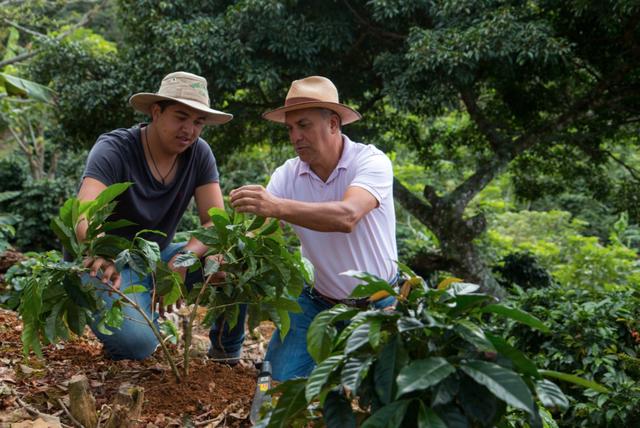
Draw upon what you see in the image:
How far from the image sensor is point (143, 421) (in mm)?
2455

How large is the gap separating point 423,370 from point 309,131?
6.45ft

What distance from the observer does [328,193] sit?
135 inches

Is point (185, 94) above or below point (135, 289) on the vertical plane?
above

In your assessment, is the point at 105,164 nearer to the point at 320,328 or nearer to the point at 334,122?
the point at 334,122

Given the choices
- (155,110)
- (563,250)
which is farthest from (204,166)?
(563,250)

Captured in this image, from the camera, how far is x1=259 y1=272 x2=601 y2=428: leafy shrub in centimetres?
150

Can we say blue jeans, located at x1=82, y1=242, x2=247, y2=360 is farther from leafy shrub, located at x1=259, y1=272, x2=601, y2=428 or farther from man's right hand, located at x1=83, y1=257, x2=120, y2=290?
leafy shrub, located at x1=259, y1=272, x2=601, y2=428

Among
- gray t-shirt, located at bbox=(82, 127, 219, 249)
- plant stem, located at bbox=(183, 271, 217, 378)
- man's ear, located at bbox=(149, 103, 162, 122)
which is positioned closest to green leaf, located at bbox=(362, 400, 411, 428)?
plant stem, located at bbox=(183, 271, 217, 378)

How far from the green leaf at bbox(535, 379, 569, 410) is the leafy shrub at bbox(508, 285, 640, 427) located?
8.03 ft

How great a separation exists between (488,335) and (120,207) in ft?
7.42

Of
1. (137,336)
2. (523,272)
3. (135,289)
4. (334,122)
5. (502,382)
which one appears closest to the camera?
(502,382)

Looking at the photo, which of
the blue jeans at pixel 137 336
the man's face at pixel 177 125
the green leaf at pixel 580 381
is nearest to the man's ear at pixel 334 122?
the man's face at pixel 177 125

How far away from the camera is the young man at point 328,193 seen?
3.22 metres

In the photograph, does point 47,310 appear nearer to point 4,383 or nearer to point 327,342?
point 4,383
